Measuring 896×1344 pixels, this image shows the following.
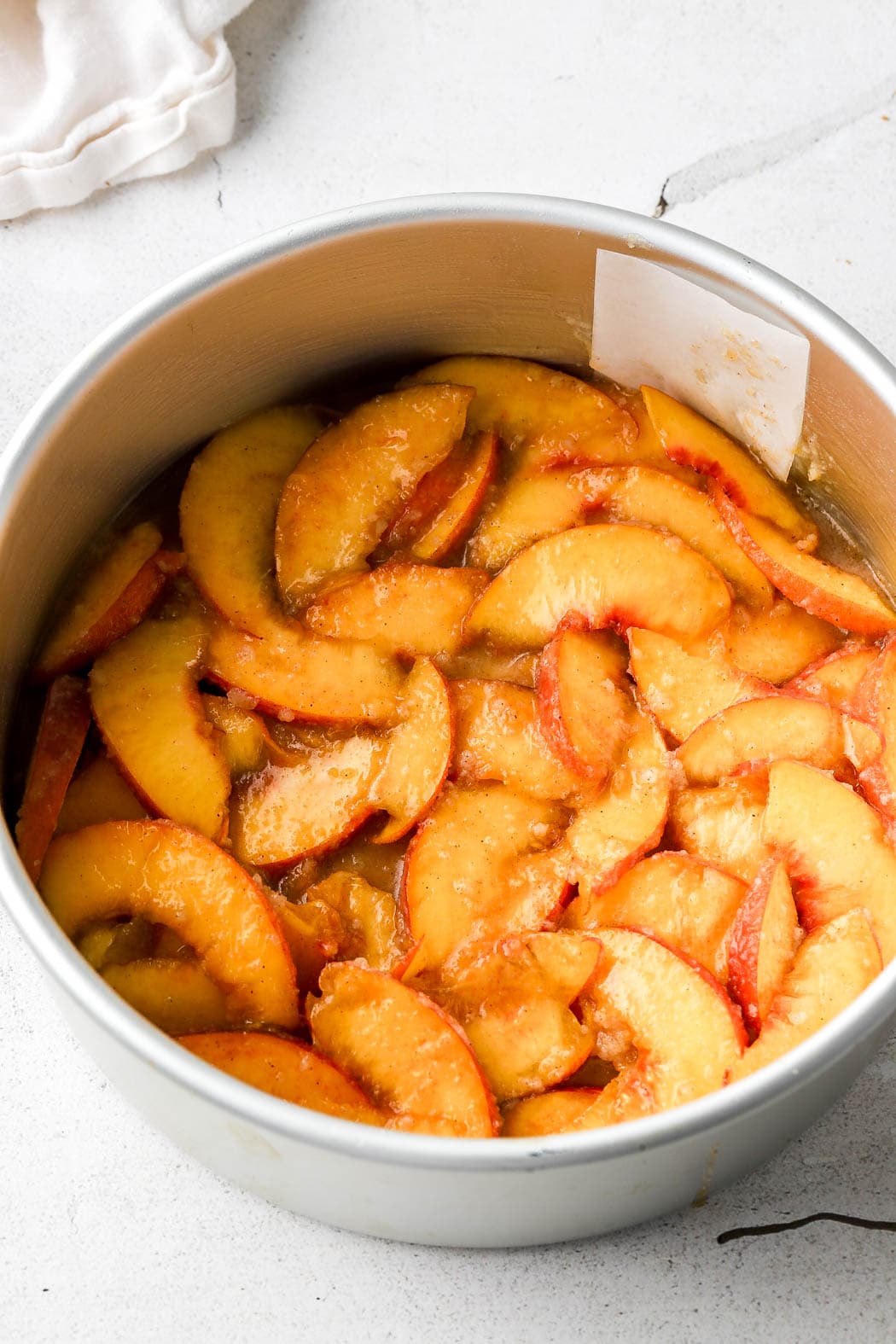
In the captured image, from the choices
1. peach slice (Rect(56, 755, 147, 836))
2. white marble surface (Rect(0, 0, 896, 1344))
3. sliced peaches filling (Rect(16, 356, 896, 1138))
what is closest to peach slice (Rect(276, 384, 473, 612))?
sliced peaches filling (Rect(16, 356, 896, 1138))

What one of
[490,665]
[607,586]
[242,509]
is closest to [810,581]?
[607,586]

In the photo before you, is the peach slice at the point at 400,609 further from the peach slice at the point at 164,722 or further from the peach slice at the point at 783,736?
the peach slice at the point at 783,736

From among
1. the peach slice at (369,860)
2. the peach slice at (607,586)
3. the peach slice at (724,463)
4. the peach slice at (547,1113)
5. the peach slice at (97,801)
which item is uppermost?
the peach slice at (724,463)

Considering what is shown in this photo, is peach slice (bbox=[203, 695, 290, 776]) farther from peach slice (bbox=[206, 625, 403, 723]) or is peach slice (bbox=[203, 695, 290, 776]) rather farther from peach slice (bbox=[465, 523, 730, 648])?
peach slice (bbox=[465, 523, 730, 648])

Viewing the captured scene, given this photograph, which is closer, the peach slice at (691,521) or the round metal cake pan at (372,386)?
the round metal cake pan at (372,386)

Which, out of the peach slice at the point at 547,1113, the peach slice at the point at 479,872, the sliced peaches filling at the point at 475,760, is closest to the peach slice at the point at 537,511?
the sliced peaches filling at the point at 475,760

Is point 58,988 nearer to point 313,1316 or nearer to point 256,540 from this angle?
point 313,1316

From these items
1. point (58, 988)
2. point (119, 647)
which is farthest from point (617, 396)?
point (58, 988)

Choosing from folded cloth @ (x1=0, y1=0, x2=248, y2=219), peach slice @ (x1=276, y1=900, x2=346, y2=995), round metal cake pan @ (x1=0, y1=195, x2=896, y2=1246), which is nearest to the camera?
round metal cake pan @ (x1=0, y1=195, x2=896, y2=1246)
